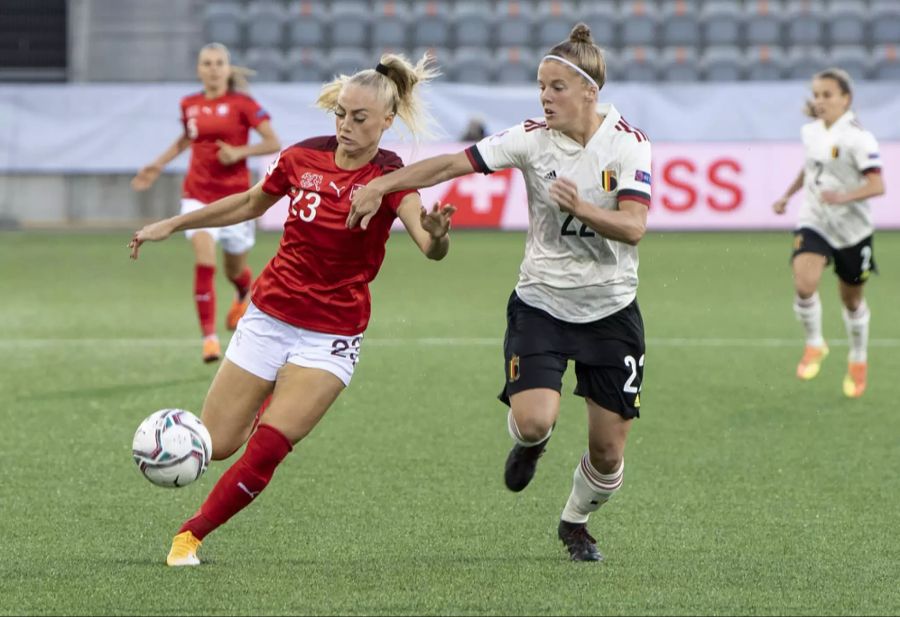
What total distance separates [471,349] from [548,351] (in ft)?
18.7

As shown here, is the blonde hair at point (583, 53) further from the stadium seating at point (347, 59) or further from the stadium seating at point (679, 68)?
the stadium seating at point (679, 68)

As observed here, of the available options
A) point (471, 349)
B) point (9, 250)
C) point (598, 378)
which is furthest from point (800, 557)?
point (9, 250)

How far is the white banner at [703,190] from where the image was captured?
66.5ft

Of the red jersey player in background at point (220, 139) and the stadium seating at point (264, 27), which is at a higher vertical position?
the red jersey player in background at point (220, 139)

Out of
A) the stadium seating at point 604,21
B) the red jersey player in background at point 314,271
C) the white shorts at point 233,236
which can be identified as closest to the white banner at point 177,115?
the stadium seating at point 604,21

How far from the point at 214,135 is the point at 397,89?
18.6 feet

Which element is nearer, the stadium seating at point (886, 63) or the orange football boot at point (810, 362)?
the orange football boot at point (810, 362)

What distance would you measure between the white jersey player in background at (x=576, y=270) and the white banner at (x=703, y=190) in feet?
48.9

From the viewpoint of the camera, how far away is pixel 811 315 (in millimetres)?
9414

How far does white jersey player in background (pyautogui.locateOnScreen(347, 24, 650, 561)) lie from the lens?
5016 mm

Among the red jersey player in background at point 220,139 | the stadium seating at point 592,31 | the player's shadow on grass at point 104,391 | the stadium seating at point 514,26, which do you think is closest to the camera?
the player's shadow on grass at point 104,391

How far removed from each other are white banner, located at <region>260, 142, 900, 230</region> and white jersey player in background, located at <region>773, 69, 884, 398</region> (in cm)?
1082

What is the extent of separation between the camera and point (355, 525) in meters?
5.63

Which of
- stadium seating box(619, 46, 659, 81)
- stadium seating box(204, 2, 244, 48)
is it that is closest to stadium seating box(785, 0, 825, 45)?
stadium seating box(619, 46, 659, 81)
